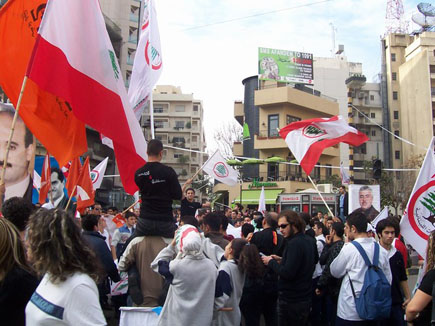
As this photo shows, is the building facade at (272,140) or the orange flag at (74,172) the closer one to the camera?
the orange flag at (74,172)

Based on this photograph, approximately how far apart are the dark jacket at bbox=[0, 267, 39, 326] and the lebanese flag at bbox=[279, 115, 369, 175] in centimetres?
875

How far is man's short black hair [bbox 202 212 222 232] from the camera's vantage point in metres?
5.89

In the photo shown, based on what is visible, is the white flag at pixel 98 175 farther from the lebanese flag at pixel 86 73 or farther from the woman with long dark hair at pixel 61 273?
the woman with long dark hair at pixel 61 273

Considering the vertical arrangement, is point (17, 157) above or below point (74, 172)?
above

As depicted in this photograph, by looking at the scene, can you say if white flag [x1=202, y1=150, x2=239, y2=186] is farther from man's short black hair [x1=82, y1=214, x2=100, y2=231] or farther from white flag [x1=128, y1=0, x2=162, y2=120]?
man's short black hair [x1=82, y1=214, x2=100, y2=231]

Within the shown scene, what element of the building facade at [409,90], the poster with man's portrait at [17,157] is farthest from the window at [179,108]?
the poster with man's portrait at [17,157]

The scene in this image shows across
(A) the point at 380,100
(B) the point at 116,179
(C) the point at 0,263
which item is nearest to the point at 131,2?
(B) the point at 116,179

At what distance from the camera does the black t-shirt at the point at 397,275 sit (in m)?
5.31

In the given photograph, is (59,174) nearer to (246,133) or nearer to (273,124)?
(273,124)

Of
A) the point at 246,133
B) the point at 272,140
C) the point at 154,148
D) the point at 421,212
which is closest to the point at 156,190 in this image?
the point at 154,148

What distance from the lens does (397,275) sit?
5.40m

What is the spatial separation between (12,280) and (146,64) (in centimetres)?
711

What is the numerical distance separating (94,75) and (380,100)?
6190 centimetres

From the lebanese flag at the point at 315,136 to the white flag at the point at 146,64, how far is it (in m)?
3.63
